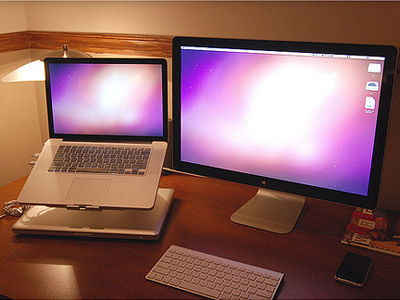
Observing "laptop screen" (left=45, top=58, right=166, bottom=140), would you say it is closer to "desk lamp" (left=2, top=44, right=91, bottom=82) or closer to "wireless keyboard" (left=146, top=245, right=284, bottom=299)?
"desk lamp" (left=2, top=44, right=91, bottom=82)

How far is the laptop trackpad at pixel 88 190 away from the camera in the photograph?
1.13 metres

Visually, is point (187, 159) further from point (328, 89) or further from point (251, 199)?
point (328, 89)

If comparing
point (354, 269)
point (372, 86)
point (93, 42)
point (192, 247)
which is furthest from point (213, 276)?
point (93, 42)

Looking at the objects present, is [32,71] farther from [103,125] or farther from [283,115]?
[283,115]

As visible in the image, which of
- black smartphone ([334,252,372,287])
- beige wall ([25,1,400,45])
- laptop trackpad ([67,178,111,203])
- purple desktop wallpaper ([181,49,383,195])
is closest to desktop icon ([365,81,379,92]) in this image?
purple desktop wallpaper ([181,49,383,195])

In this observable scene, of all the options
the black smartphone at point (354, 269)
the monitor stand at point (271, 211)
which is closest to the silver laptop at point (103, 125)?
the monitor stand at point (271, 211)

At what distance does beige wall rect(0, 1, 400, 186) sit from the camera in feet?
4.01

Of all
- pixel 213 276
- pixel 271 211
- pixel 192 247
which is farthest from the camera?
pixel 271 211

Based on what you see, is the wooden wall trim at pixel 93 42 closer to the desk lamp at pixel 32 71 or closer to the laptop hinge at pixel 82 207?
the desk lamp at pixel 32 71

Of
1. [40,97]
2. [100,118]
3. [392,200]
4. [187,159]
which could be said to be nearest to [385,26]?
[392,200]

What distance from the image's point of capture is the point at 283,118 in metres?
1.11

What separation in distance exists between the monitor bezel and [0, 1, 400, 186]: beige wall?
27cm

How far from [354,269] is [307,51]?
49 cm

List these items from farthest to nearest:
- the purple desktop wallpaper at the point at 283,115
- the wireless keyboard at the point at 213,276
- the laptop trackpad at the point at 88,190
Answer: the laptop trackpad at the point at 88,190 < the purple desktop wallpaper at the point at 283,115 < the wireless keyboard at the point at 213,276
